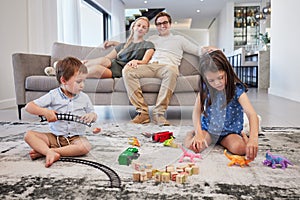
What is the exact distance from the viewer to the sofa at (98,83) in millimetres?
1171

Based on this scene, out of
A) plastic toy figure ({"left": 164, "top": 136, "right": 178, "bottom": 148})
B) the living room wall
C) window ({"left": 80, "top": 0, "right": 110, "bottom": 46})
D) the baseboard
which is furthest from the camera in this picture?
window ({"left": 80, "top": 0, "right": 110, "bottom": 46})

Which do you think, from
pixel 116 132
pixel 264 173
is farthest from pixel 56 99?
pixel 264 173

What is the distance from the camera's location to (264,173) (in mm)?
976

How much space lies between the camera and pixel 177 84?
139 cm

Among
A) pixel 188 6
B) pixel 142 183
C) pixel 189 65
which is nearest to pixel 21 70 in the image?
pixel 189 65

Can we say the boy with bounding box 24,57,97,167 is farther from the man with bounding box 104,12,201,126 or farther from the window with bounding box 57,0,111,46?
the window with bounding box 57,0,111,46

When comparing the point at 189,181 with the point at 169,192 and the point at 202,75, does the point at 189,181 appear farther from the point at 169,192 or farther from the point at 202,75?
the point at 202,75

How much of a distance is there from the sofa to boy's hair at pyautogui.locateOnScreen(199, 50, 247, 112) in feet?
0.12

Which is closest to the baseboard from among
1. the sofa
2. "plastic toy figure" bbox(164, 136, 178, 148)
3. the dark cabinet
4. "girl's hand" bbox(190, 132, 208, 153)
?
the sofa

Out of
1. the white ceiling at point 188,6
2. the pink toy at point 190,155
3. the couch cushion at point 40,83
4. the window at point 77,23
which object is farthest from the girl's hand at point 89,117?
the white ceiling at point 188,6

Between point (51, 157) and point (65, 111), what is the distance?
7.1 inches

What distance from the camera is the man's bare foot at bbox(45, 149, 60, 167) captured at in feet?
3.50

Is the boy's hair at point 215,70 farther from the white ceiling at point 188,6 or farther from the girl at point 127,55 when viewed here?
the white ceiling at point 188,6

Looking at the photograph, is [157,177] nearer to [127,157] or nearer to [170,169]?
[170,169]
